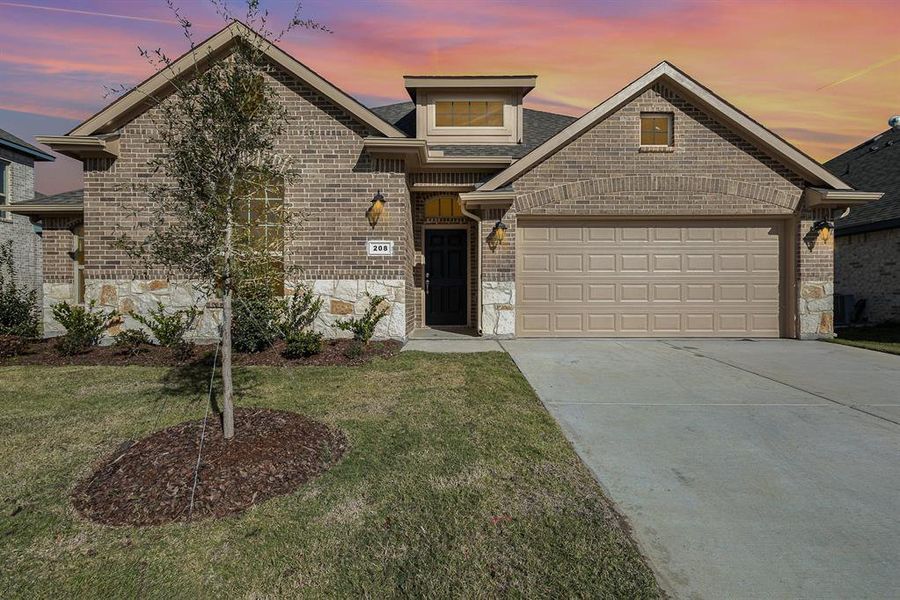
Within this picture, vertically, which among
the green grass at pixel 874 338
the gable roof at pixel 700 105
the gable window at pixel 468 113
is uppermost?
the gable window at pixel 468 113

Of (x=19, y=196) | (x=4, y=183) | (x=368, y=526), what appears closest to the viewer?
(x=368, y=526)

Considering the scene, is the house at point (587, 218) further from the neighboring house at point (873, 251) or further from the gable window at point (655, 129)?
the neighboring house at point (873, 251)

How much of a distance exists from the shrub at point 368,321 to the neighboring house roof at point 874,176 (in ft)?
45.5

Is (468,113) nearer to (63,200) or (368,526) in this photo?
(63,200)

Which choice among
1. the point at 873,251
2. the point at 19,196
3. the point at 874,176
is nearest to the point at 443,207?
the point at 873,251

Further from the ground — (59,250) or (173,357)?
(59,250)

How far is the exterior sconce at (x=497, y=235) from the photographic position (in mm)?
9988

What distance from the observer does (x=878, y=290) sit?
13711 millimetres

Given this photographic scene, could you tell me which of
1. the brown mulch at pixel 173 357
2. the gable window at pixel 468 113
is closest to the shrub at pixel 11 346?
the brown mulch at pixel 173 357

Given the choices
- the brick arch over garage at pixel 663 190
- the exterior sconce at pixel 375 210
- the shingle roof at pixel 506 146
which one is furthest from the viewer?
the shingle roof at pixel 506 146

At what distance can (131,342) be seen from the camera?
857 cm

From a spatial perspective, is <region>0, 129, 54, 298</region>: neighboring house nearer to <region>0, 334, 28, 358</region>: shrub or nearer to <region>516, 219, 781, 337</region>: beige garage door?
<region>0, 334, 28, 358</region>: shrub

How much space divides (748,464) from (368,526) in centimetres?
309

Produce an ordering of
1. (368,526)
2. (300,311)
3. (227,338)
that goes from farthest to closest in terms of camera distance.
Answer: (300,311) < (227,338) < (368,526)
